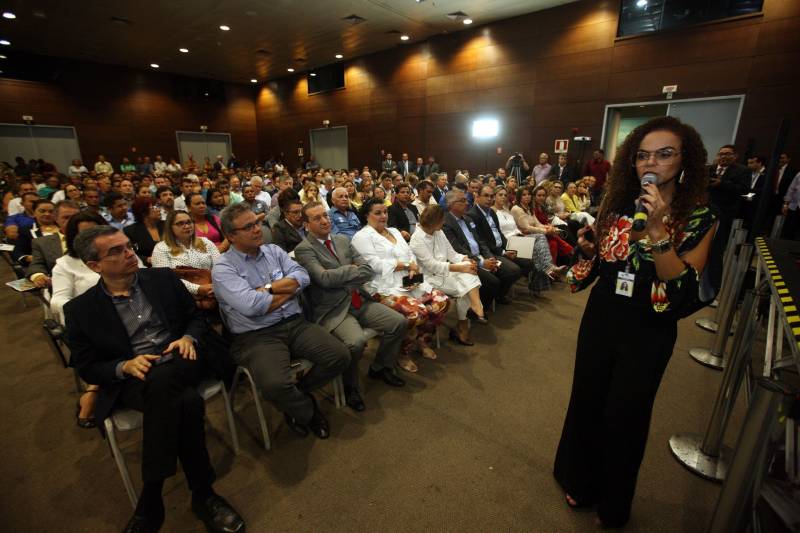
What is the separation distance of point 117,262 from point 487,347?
9.13 ft

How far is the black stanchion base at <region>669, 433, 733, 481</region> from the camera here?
1.90 meters

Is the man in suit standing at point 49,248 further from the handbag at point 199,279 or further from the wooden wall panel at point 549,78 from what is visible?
the wooden wall panel at point 549,78

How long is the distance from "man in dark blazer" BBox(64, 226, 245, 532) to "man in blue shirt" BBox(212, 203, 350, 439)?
1.04 ft

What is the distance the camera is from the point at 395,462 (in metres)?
2.00

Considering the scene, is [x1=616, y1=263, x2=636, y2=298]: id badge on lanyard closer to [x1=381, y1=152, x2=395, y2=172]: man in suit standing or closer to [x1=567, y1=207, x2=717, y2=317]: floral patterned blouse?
[x1=567, y1=207, x2=717, y2=317]: floral patterned blouse

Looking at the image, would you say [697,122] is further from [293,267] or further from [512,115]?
[293,267]

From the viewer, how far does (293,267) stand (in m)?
Result: 2.40

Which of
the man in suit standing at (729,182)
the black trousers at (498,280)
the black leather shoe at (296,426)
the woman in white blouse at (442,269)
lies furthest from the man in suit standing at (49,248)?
the man in suit standing at (729,182)

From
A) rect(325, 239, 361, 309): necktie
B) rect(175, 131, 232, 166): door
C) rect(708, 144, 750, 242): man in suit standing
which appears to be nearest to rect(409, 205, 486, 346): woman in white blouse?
rect(325, 239, 361, 309): necktie

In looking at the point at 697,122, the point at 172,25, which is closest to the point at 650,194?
the point at 697,122

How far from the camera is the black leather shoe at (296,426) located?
222cm

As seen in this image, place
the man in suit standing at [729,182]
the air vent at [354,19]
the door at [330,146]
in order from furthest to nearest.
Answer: the door at [330,146] < the air vent at [354,19] < the man in suit standing at [729,182]

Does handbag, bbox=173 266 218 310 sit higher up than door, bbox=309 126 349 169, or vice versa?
door, bbox=309 126 349 169

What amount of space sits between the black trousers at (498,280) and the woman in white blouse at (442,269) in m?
0.51
